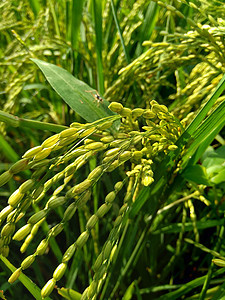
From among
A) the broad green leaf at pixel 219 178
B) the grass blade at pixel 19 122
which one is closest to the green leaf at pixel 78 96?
the grass blade at pixel 19 122

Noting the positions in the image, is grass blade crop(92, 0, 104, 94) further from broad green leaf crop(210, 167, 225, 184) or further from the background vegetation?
broad green leaf crop(210, 167, 225, 184)

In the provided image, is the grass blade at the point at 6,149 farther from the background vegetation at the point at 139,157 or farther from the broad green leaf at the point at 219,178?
the broad green leaf at the point at 219,178

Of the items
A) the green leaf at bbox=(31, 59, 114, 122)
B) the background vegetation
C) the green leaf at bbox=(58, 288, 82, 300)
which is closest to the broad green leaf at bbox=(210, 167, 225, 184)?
the background vegetation

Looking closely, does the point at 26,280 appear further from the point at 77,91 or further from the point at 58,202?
the point at 77,91

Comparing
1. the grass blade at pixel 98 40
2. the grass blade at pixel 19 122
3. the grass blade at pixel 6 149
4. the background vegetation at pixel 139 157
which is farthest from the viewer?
the grass blade at pixel 98 40

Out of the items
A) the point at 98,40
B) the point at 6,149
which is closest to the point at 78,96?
the point at 6,149

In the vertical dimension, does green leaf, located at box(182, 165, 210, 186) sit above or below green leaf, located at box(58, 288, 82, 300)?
above

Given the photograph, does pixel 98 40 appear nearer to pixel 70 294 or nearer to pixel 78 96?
pixel 78 96
